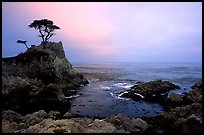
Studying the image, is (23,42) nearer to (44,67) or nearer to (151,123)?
(44,67)

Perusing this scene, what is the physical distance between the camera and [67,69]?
128ft

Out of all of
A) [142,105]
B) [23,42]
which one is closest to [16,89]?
[142,105]

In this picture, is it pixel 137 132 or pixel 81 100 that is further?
pixel 81 100

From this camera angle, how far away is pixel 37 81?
26.6m

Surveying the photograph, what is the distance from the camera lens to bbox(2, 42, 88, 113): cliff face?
2202 cm

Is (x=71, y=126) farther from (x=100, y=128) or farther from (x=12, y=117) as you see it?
(x=12, y=117)

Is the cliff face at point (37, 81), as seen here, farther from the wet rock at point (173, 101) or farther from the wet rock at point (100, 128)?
the wet rock at point (173, 101)

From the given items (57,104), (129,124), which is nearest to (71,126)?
(129,124)

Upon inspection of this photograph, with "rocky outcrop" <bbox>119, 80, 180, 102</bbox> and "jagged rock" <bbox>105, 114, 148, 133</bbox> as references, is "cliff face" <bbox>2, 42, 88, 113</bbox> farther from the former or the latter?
"rocky outcrop" <bbox>119, 80, 180, 102</bbox>

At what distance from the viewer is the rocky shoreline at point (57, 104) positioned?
36.9 feet

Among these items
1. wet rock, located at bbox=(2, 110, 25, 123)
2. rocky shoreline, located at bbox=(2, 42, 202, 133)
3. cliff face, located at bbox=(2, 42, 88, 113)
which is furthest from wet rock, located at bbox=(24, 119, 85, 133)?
cliff face, located at bbox=(2, 42, 88, 113)

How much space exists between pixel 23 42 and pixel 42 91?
25877 millimetres

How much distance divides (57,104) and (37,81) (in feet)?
20.1

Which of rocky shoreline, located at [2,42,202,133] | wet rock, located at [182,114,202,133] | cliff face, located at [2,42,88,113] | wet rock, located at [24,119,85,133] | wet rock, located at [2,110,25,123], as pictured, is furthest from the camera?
cliff face, located at [2,42,88,113]
